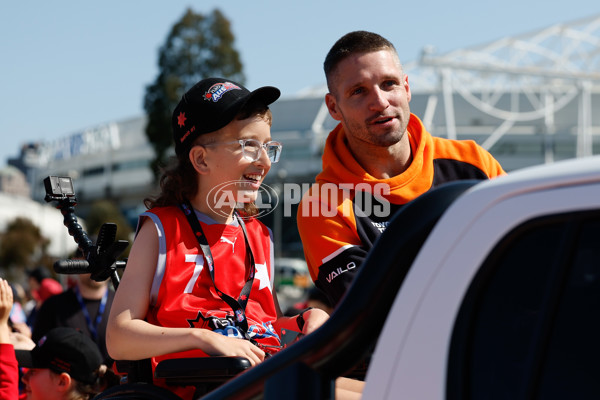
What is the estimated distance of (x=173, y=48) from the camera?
35031 millimetres

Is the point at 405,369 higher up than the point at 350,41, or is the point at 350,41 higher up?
the point at 350,41

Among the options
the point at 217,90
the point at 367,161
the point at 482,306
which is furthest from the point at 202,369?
the point at 367,161

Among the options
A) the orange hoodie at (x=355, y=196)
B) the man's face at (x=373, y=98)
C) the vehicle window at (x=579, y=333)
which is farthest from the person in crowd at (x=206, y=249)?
the vehicle window at (x=579, y=333)

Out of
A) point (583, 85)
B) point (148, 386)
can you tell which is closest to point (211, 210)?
point (148, 386)

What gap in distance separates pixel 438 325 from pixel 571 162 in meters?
0.36

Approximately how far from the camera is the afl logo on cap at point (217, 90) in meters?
2.79

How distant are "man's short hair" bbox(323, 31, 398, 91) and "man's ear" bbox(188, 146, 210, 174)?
2.23ft

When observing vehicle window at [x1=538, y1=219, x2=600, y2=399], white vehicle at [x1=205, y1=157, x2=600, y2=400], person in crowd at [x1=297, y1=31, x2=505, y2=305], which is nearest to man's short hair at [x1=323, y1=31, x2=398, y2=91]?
person in crowd at [x1=297, y1=31, x2=505, y2=305]

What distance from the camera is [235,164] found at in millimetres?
2803

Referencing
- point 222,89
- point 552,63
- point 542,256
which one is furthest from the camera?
point 552,63

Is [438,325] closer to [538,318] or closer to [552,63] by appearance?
[538,318]

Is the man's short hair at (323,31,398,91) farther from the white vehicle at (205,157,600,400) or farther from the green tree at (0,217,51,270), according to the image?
the green tree at (0,217,51,270)

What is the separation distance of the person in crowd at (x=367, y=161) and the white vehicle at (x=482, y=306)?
1.35m

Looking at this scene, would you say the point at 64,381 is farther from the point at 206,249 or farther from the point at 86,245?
the point at 206,249
